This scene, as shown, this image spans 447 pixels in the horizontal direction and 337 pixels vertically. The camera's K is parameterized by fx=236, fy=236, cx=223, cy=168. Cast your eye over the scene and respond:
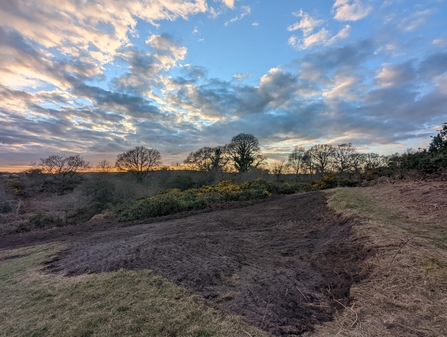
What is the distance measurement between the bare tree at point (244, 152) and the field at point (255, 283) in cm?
2057

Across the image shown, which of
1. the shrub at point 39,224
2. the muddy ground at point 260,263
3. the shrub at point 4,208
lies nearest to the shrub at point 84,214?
the shrub at point 39,224

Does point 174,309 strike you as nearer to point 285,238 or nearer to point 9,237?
point 285,238

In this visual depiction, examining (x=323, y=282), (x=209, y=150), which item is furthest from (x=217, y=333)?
(x=209, y=150)

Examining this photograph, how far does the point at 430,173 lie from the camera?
900cm

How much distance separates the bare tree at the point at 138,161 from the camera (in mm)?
27642

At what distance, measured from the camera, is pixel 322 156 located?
26.0 meters

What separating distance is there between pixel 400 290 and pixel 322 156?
81.5ft

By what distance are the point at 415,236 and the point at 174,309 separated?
13.6 ft

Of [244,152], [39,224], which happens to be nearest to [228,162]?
[244,152]

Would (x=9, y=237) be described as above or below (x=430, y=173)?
below

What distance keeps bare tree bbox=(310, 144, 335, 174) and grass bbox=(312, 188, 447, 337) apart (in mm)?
22452

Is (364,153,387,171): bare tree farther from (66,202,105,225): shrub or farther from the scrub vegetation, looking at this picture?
(66,202,105,225): shrub

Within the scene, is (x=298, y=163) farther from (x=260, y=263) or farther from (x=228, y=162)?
(x=260, y=263)

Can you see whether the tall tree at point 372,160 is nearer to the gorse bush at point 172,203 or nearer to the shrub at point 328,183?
the shrub at point 328,183
